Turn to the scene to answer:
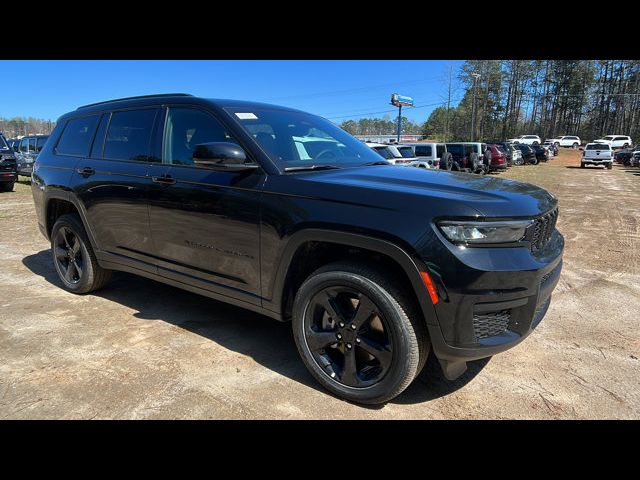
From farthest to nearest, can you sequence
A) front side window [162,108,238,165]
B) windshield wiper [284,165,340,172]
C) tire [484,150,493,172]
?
tire [484,150,493,172]
front side window [162,108,238,165]
windshield wiper [284,165,340,172]

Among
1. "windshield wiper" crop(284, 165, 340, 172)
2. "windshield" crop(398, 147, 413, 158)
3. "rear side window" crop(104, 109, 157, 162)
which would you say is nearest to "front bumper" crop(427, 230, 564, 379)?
"windshield wiper" crop(284, 165, 340, 172)

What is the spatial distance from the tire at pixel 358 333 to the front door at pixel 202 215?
47 centimetres

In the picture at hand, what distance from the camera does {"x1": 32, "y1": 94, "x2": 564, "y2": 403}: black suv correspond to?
229 centimetres

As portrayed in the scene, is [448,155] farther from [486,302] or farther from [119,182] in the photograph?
[486,302]

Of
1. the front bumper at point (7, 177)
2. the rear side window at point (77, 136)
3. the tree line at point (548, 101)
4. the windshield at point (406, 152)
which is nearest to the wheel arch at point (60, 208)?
the rear side window at point (77, 136)

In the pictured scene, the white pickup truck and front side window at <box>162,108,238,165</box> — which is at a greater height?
front side window at <box>162,108,238,165</box>

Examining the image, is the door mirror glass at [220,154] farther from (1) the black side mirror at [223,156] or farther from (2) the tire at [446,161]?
(2) the tire at [446,161]

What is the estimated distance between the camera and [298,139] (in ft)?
11.1

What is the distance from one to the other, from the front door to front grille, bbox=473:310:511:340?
4.68 ft

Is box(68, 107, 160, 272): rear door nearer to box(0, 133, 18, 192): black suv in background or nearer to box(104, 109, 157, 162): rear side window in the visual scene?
box(104, 109, 157, 162): rear side window
